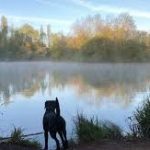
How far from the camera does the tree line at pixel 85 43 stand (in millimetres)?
59344

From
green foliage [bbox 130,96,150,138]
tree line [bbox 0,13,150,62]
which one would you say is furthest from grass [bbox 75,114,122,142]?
tree line [bbox 0,13,150,62]

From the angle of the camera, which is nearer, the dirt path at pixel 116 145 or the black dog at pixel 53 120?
the black dog at pixel 53 120

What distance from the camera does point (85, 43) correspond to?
6094 cm

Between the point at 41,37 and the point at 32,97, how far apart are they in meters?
54.2

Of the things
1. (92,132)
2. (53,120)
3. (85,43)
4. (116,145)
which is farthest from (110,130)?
(85,43)

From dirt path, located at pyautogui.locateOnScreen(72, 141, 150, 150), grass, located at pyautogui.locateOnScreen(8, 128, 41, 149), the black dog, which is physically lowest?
dirt path, located at pyautogui.locateOnScreen(72, 141, 150, 150)

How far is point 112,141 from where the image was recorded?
7.30 meters

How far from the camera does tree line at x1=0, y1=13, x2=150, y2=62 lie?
2336 inches

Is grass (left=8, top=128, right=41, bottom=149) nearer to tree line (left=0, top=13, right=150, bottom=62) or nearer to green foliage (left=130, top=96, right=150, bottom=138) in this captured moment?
green foliage (left=130, top=96, right=150, bottom=138)

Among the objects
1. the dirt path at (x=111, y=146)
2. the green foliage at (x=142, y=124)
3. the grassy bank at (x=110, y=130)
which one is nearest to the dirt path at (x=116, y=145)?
the dirt path at (x=111, y=146)

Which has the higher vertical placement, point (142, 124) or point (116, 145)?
point (142, 124)

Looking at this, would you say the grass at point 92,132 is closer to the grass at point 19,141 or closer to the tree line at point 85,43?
the grass at point 19,141

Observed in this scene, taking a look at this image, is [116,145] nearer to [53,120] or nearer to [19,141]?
[53,120]

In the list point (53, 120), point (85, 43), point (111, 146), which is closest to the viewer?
point (53, 120)
